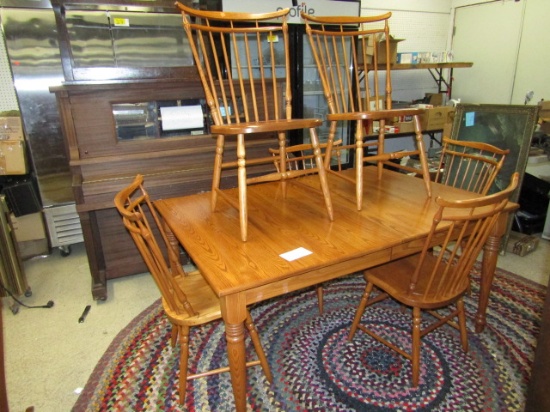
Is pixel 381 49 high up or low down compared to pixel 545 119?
up

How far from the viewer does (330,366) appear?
5.60 feet

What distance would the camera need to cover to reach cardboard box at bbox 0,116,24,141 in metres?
2.56

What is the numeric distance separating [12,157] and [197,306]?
2011mm

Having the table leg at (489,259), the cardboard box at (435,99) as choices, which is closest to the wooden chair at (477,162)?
the table leg at (489,259)

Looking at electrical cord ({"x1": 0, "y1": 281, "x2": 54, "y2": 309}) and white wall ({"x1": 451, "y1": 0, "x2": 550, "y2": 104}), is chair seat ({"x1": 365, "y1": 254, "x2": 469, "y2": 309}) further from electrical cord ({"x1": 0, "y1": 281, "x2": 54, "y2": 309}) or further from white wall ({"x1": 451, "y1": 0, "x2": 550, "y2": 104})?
white wall ({"x1": 451, "y1": 0, "x2": 550, "y2": 104})

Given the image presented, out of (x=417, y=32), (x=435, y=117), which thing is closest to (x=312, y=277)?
(x=435, y=117)

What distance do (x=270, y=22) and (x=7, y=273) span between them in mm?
2520

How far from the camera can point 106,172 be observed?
2.17 metres

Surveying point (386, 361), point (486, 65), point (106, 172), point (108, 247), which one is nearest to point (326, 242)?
point (386, 361)

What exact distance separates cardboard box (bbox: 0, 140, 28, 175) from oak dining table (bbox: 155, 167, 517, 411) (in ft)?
4.80

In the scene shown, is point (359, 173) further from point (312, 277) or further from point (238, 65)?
point (238, 65)

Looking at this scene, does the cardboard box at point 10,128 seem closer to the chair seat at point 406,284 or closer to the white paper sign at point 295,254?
the white paper sign at point 295,254

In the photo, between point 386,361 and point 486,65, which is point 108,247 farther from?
point 486,65

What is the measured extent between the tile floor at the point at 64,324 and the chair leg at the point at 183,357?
498mm
